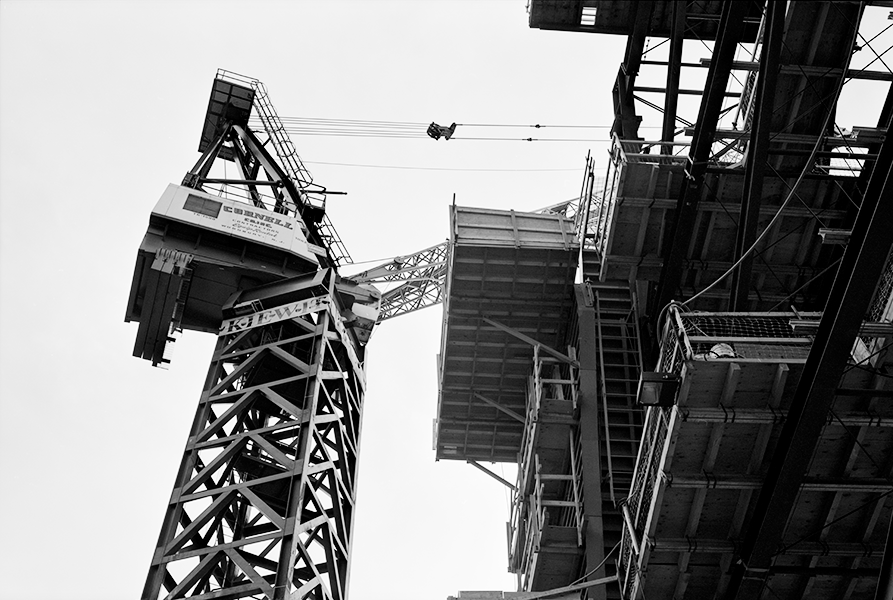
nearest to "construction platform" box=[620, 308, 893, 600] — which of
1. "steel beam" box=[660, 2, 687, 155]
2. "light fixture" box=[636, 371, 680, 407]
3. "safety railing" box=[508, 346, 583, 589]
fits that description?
"light fixture" box=[636, 371, 680, 407]

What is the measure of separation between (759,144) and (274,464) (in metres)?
12.6

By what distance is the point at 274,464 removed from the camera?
23.3 meters

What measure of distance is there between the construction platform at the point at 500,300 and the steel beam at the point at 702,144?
→ 5.46 metres

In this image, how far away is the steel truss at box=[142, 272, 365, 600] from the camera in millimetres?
20125

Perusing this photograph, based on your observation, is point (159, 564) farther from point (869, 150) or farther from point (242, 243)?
point (869, 150)

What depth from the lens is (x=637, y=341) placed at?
3347 cm

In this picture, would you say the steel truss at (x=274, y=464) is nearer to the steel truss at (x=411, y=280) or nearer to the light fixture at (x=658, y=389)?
the light fixture at (x=658, y=389)

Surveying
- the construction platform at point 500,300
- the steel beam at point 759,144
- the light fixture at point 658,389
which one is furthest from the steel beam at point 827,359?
the construction platform at point 500,300

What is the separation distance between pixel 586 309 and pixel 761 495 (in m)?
12.6

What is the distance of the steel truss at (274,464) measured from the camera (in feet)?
66.0

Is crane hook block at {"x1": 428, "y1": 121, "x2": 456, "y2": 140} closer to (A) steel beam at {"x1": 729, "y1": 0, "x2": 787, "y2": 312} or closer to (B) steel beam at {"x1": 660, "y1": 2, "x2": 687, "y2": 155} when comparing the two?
(B) steel beam at {"x1": 660, "y1": 2, "x2": 687, "y2": 155}

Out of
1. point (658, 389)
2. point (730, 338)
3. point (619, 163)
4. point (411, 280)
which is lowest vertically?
point (411, 280)

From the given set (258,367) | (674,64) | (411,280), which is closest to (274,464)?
(258,367)

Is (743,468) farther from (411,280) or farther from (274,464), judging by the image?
(411,280)
